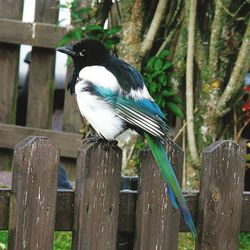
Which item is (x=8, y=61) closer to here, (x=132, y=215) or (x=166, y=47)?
(x=166, y=47)

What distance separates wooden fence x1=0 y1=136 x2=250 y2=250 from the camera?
9.51 ft

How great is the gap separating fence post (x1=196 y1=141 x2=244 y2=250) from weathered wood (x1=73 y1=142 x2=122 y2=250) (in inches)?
14.1

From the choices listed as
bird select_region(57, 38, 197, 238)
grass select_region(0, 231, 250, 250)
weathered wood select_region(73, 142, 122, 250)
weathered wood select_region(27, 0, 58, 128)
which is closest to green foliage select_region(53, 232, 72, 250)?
grass select_region(0, 231, 250, 250)

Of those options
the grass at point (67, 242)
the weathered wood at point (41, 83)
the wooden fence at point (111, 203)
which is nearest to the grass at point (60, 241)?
the grass at point (67, 242)

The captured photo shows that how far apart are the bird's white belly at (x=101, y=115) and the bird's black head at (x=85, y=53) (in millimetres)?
191

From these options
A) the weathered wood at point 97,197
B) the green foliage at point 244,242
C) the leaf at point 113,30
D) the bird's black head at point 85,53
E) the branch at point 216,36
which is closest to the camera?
the weathered wood at point 97,197

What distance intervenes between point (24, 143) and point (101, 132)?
58cm

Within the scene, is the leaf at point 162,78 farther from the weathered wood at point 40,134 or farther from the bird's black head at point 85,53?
the bird's black head at point 85,53

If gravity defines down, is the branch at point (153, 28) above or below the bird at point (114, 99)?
above

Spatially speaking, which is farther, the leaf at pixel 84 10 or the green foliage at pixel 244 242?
the leaf at pixel 84 10

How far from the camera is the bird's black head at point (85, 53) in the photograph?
139 inches

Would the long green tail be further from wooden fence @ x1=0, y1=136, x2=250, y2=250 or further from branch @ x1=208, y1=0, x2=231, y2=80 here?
branch @ x1=208, y1=0, x2=231, y2=80

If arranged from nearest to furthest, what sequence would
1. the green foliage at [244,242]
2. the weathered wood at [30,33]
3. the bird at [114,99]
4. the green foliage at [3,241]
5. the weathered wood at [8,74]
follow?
the bird at [114,99] → the green foliage at [3,241] → the green foliage at [244,242] → the weathered wood at [30,33] → the weathered wood at [8,74]

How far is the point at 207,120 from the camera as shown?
5.55 m
